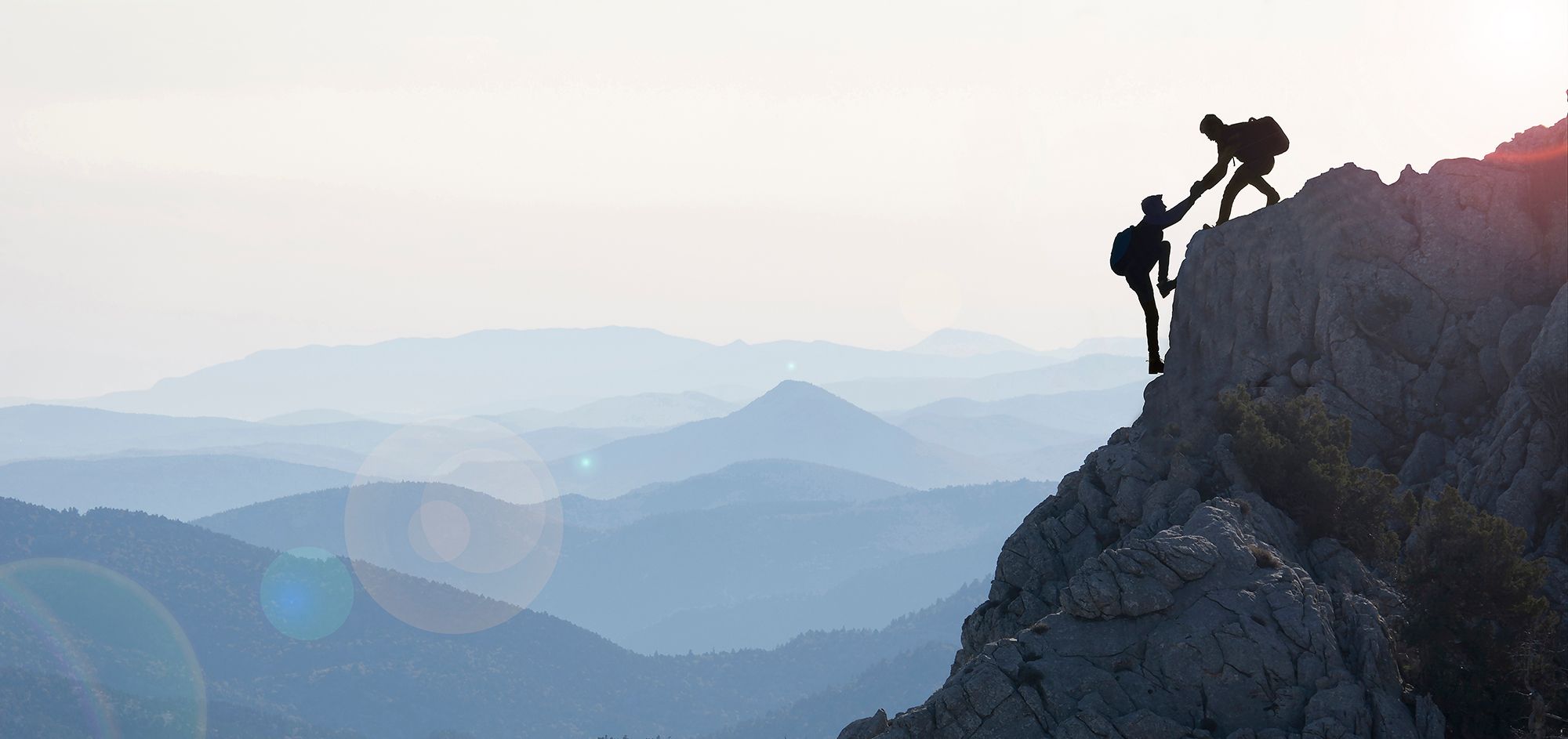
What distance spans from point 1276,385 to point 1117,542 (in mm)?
9803

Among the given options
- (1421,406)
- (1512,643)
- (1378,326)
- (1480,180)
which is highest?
(1480,180)

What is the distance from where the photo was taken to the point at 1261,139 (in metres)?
39.4

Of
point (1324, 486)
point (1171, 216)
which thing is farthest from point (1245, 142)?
point (1324, 486)

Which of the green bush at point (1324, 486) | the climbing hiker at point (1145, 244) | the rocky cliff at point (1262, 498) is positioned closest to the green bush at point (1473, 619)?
the rocky cliff at point (1262, 498)

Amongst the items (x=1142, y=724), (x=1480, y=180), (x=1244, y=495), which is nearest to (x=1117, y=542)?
(x=1244, y=495)

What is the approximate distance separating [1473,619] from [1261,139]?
47.0 ft

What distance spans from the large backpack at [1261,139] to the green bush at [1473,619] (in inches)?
422

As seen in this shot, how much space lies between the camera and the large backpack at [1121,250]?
123 feet

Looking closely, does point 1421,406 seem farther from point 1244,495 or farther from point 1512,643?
point 1512,643

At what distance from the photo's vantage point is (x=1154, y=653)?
105ft

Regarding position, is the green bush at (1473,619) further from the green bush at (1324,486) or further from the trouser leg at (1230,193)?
the trouser leg at (1230,193)

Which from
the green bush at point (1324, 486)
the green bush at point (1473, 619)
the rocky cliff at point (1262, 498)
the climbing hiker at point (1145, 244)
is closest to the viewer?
the rocky cliff at point (1262, 498)

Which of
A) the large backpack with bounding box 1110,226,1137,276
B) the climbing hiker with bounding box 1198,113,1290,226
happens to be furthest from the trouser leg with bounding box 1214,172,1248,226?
the large backpack with bounding box 1110,226,1137,276

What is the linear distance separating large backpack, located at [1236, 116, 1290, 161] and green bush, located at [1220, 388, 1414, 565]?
8407mm
